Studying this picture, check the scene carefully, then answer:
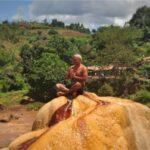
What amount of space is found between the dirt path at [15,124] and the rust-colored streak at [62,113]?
9994 millimetres

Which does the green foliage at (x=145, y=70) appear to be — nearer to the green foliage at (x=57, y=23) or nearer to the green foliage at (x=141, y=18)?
the green foliage at (x=141, y=18)

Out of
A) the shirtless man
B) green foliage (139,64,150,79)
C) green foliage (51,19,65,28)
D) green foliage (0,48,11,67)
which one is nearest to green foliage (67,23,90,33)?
green foliage (51,19,65,28)

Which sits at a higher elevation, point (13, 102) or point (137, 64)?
point (137, 64)

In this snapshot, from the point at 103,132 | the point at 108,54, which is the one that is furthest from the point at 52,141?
the point at 108,54

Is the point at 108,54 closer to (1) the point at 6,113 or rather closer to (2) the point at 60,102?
(1) the point at 6,113

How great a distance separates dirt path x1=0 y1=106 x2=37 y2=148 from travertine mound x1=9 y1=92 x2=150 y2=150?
34.4 feet

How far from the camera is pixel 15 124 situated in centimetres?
2953

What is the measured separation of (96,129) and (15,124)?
18942mm

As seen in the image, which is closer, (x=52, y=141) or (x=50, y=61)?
(x=52, y=141)

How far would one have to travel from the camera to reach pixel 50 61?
3856 cm

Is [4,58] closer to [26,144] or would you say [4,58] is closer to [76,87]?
[76,87]

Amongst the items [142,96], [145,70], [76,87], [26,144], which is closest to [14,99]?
[142,96]

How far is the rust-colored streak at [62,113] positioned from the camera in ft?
39.6

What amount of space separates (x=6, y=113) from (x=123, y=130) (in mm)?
23714
